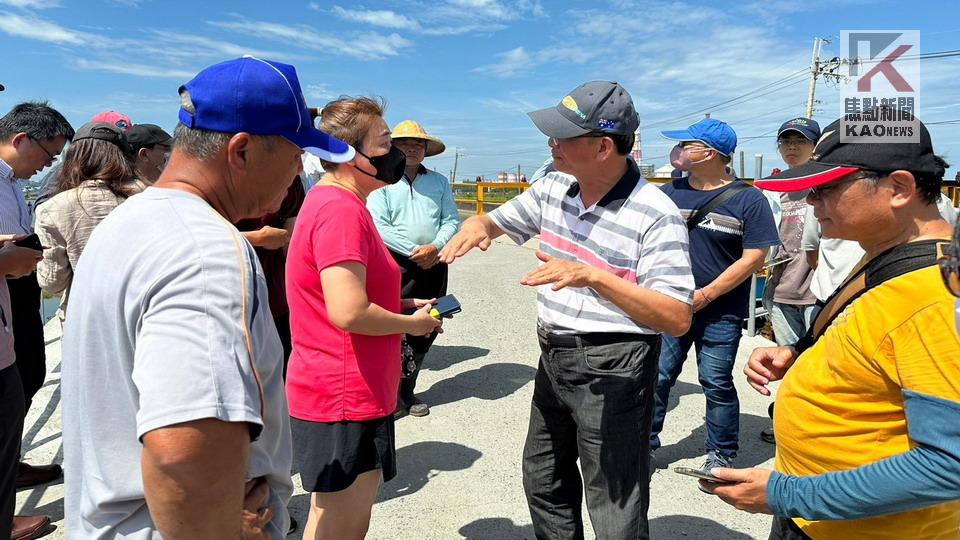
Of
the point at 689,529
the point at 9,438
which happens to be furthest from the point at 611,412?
the point at 9,438

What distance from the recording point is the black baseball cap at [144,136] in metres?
3.66

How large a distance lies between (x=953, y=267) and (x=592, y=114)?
1.30 metres

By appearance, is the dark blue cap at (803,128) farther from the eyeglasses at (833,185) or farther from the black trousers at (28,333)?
the black trousers at (28,333)

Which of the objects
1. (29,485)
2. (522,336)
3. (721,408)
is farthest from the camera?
(522,336)

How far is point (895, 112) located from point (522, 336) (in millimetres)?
5223

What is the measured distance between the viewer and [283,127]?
46.7 inches

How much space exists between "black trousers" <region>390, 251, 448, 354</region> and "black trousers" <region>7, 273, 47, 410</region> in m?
2.31

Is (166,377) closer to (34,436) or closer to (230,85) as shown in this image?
(230,85)

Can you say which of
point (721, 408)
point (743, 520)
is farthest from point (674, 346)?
point (743, 520)

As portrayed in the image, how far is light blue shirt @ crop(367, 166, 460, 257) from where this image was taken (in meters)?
4.57

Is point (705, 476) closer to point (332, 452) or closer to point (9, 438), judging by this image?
point (332, 452)

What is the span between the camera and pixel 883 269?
146cm

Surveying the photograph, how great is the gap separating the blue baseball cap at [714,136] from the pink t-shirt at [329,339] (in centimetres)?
244

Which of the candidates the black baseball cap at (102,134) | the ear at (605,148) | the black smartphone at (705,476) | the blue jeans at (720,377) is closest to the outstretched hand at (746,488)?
the black smartphone at (705,476)
